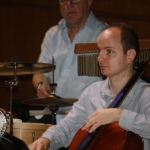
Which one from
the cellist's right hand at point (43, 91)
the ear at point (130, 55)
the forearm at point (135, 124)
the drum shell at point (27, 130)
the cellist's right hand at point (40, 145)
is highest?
the ear at point (130, 55)

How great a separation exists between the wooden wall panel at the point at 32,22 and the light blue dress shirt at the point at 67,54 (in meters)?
0.89

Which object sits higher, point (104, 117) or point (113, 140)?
point (104, 117)

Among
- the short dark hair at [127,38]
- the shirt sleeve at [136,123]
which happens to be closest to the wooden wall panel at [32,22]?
the short dark hair at [127,38]

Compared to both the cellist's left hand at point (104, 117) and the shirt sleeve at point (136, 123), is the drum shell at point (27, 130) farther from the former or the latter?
the shirt sleeve at point (136, 123)

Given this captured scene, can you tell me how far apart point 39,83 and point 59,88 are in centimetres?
19

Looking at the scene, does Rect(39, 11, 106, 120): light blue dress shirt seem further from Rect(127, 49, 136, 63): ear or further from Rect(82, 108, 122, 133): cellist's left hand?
Rect(82, 108, 122, 133): cellist's left hand

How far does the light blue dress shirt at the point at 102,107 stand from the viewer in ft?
6.38

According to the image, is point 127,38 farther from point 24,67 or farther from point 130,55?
point 24,67

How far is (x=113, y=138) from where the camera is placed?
196cm

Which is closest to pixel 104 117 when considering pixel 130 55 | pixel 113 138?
pixel 113 138

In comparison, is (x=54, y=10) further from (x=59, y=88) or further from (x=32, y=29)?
(x=59, y=88)

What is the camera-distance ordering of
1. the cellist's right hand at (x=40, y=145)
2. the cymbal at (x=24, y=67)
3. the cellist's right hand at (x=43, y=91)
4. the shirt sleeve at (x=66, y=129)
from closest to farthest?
the cellist's right hand at (x=40, y=145), the shirt sleeve at (x=66, y=129), the cymbal at (x=24, y=67), the cellist's right hand at (x=43, y=91)

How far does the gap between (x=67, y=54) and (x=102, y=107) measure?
1536 millimetres

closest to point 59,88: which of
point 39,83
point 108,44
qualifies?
point 39,83
